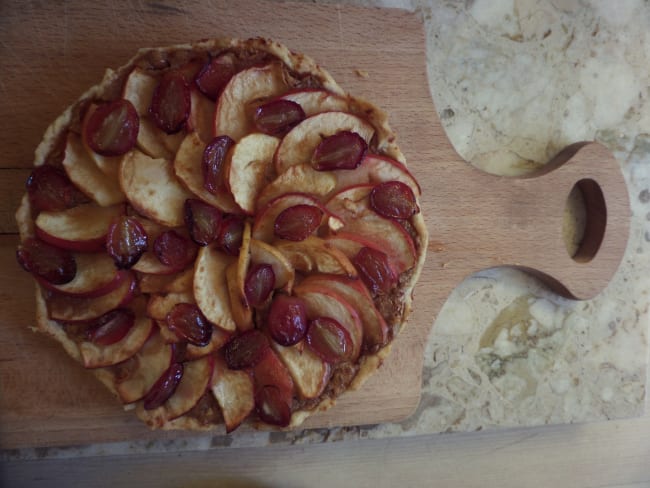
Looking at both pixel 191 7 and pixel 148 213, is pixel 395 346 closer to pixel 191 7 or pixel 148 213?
pixel 148 213

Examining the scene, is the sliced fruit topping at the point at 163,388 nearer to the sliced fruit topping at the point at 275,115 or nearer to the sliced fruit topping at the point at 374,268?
the sliced fruit topping at the point at 374,268

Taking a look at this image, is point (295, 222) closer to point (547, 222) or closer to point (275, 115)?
point (275, 115)

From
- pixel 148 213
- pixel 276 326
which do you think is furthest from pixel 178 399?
pixel 148 213

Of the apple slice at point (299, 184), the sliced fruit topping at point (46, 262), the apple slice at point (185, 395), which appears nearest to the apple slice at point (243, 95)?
the apple slice at point (299, 184)

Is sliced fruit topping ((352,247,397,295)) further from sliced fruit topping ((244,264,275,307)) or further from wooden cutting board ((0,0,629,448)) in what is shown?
wooden cutting board ((0,0,629,448))

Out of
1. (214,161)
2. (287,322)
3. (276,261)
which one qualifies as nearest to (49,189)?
(214,161)

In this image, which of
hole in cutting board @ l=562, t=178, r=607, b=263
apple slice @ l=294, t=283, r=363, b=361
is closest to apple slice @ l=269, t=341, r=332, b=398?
apple slice @ l=294, t=283, r=363, b=361
